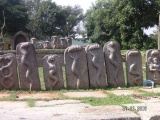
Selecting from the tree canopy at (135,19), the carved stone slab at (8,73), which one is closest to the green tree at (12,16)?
the tree canopy at (135,19)

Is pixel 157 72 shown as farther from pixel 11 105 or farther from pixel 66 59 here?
pixel 11 105

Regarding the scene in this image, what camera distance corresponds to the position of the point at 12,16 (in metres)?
35.3

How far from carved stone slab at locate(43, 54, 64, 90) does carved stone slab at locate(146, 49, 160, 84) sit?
1.92 meters

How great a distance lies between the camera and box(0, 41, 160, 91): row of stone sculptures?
5230 mm

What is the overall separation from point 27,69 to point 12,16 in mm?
31524

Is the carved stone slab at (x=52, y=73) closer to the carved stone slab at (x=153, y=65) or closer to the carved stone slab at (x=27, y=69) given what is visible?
the carved stone slab at (x=27, y=69)

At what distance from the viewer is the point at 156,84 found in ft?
19.5

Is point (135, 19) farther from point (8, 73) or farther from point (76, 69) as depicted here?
point (8, 73)

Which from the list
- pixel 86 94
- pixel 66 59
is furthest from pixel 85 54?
pixel 86 94

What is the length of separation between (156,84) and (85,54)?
1.69 metres

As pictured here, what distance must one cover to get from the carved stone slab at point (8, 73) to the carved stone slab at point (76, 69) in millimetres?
976

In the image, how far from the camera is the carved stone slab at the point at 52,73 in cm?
525

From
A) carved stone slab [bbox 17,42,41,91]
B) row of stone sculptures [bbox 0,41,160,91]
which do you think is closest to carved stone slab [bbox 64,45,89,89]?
row of stone sculptures [bbox 0,41,160,91]

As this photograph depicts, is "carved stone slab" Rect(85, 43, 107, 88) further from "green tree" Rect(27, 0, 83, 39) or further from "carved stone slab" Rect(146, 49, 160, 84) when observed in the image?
"green tree" Rect(27, 0, 83, 39)
